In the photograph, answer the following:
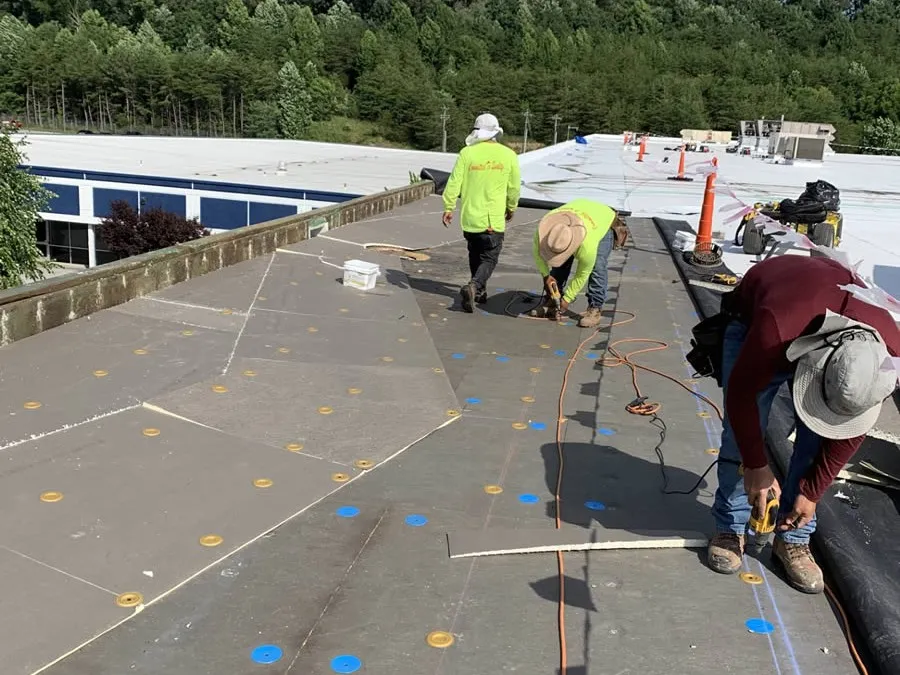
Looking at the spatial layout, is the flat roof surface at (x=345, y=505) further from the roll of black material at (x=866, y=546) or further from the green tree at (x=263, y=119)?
the green tree at (x=263, y=119)

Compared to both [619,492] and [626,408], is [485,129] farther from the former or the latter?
[619,492]

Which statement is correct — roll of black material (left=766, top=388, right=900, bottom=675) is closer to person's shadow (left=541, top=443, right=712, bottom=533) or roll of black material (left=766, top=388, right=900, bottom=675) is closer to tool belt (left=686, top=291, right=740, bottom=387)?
person's shadow (left=541, top=443, right=712, bottom=533)

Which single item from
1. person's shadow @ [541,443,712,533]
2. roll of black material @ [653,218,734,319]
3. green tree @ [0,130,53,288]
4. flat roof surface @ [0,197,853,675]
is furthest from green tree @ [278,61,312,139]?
person's shadow @ [541,443,712,533]

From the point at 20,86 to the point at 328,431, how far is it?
307 ft

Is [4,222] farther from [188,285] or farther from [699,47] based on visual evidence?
[699,47]

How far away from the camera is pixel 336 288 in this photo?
7.02 meters

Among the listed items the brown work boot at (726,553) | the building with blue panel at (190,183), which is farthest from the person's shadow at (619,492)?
the building with blue panel at (190,183)

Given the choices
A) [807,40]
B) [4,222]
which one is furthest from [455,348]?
[807,40]

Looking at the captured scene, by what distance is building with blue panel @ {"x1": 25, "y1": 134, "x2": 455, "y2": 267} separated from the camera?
24.0m

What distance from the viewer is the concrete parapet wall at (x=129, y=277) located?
4.85 meters

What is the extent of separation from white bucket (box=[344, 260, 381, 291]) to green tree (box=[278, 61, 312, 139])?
78476 millimetres

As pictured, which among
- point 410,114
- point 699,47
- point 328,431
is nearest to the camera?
point 328,431

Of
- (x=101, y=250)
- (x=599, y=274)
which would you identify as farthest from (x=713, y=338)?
(x=101, y=250)

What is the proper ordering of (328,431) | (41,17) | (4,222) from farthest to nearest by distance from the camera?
1. (41,17)
2. (4,222)
3. (328,431)
